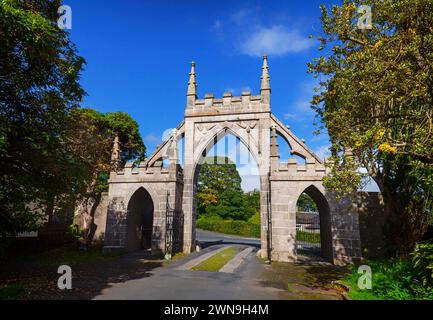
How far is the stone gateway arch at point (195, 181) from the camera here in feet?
55.9

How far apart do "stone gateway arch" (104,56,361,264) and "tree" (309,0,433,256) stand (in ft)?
17.9

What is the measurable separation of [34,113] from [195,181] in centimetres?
1269

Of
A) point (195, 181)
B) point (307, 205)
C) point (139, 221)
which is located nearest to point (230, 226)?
point (139, 221)

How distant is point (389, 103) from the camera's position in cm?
904

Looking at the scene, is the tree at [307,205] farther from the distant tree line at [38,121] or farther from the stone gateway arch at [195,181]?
the distant tree line at [38,121]

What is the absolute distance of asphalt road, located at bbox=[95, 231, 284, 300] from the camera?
8859 mm

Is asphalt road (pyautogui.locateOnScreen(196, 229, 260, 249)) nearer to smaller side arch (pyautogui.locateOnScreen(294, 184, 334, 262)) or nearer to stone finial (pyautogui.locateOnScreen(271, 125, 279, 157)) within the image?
smaller side arch (pyautogui.locateOnScreen(294, 184, 334, 262))

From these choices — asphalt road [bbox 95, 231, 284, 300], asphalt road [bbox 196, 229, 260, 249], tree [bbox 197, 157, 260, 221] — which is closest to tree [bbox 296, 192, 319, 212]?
tree [bbox 197, 157, 260, 221]

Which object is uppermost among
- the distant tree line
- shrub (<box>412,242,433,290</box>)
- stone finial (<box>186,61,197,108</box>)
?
stone finial (<box>186,61,197,108</box>)

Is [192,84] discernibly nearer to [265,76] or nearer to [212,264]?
[265,76]

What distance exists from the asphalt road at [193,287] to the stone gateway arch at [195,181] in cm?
498
